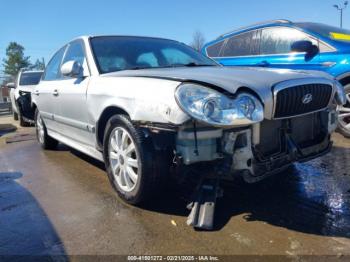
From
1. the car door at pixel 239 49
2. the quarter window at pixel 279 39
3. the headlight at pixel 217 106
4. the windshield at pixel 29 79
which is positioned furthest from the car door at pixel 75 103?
the windshield at pixel 29 79

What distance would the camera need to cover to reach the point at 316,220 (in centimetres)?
311

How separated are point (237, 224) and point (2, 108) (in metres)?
19.8

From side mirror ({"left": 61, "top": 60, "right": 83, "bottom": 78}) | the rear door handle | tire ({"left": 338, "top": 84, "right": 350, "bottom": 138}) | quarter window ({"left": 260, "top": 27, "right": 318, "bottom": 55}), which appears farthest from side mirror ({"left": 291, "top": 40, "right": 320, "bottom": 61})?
side mirror ({"left": 61, "top": 60, "right": 83, "bottom": 78})

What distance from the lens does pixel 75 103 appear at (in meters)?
4.46

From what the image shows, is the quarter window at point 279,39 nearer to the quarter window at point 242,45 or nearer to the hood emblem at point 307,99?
the quarter window at point 242,45

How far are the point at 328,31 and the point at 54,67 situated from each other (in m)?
4.24

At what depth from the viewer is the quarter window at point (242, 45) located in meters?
6.84

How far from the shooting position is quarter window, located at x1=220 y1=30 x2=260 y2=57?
6.84 meters

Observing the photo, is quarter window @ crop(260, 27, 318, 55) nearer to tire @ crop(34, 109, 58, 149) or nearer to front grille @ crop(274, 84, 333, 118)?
front grille @ crop(274, 84, 333, 118)

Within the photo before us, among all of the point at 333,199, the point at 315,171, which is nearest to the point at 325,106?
the point at 333,199

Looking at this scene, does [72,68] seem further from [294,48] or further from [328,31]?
[328,31]

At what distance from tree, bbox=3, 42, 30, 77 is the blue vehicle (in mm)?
58155

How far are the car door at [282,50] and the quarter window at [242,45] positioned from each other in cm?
13

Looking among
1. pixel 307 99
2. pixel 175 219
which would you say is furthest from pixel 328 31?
pixel 175 219
